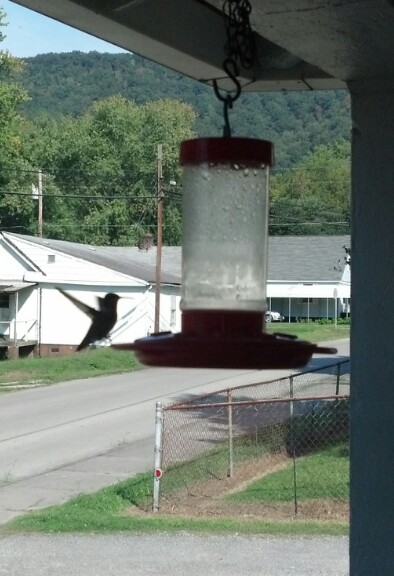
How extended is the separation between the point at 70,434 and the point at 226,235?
13.8 metres

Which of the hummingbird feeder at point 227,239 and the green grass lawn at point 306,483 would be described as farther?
the green grass lawn at point 306,483

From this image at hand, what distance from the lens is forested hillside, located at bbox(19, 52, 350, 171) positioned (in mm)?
59094

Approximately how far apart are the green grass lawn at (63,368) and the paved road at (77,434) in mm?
1202

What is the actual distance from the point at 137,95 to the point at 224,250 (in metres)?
116

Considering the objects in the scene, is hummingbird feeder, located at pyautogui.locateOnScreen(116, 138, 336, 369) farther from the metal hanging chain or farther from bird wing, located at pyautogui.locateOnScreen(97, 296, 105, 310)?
bird wing, located at pyautogui.locateOnScreen(97, 296, 105, 310)

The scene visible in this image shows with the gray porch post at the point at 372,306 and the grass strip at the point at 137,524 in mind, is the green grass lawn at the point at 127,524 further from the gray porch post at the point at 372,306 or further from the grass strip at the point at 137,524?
the gray porch post at the point at 372,306

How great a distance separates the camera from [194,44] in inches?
123

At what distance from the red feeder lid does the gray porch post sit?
1556 mm

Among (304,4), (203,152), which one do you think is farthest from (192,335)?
(304,4)

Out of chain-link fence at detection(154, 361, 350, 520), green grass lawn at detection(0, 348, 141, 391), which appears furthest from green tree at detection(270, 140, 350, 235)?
chain-link fence at detection(154, 361, 350, 520)

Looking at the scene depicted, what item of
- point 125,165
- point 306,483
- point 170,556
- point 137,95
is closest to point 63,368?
point 306,483

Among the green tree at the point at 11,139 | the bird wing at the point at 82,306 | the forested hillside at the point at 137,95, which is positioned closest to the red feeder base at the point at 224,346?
the bird wing at the point at 82,306

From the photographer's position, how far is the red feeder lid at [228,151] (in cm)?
179

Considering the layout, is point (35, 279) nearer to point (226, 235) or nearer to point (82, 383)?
point (82, 383)
